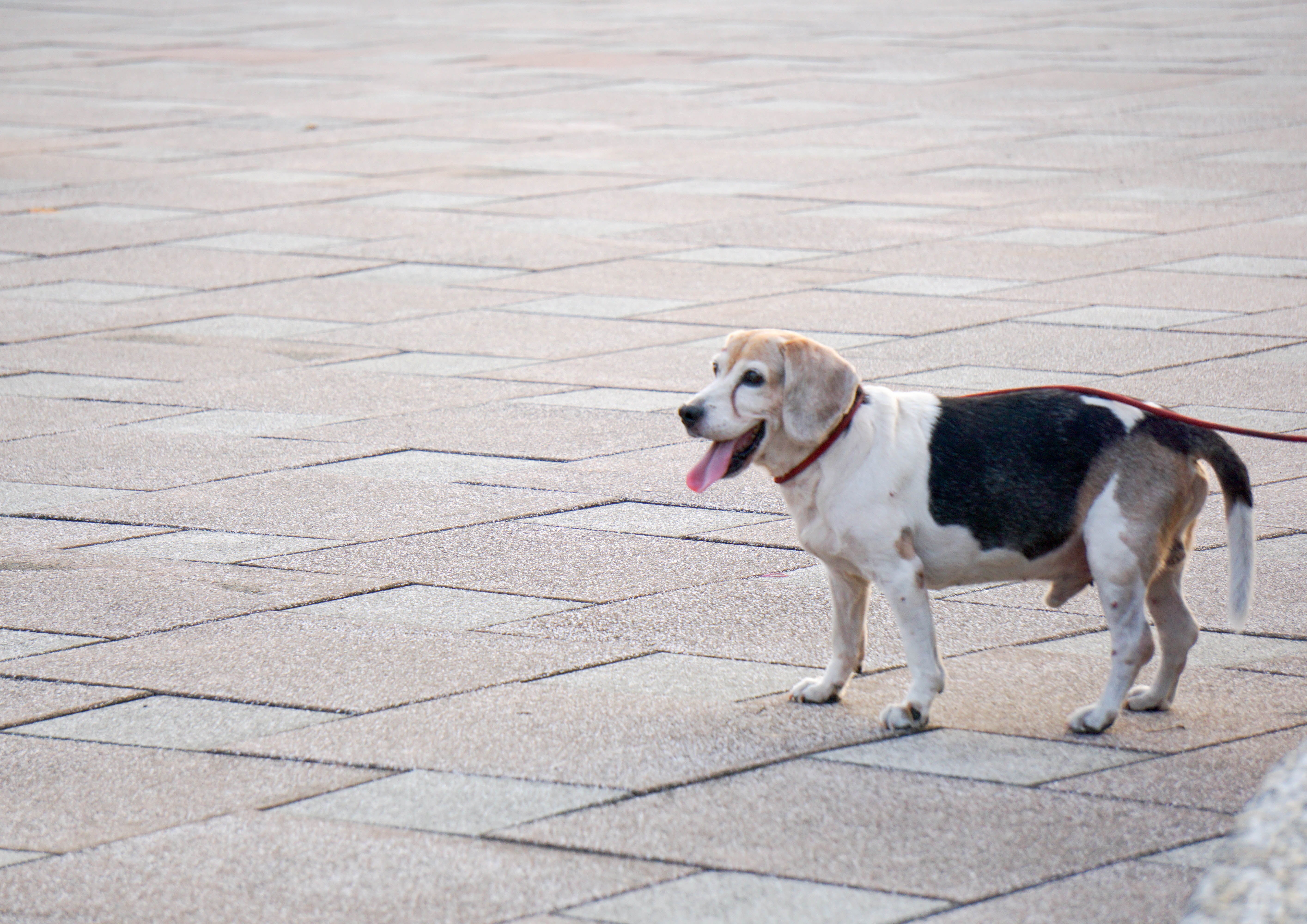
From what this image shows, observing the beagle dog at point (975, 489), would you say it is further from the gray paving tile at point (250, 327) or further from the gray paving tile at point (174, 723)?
the gray paving tile at point (250, 327)

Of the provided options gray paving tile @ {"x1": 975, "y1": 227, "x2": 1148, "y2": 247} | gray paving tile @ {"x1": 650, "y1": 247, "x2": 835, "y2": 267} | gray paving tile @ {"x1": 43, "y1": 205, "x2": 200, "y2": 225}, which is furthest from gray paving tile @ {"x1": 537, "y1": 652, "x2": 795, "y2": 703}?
gray paving tile @ {"x1": 43, "y1": 205, "x2": 200, "y2": 225}

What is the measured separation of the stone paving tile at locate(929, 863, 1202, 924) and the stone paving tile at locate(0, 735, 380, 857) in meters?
1.59

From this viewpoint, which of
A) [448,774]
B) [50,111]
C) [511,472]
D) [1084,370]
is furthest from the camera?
[50,111]

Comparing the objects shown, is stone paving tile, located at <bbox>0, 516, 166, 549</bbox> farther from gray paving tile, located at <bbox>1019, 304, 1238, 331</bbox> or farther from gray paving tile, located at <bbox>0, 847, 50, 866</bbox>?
gray paving tile, located at <bbox>1019, 304, 1238, 331</bbox>

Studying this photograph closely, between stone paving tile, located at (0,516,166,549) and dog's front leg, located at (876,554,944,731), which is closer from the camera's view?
dog's front leg, located at (876,554,944,731)

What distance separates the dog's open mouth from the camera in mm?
4910

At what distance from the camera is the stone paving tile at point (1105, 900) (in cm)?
383

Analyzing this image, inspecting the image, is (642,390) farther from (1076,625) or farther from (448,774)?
(448,774)

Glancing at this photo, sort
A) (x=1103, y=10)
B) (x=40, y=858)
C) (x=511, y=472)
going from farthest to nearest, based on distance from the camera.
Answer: (x=1103, y=10)
(x=511, y=472)
(x=40, y=858)

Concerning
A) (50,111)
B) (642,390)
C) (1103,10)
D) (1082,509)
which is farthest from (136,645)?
(1103,10)

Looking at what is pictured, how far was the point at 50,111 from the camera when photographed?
18406 millimetres

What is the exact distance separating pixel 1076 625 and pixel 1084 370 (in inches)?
124

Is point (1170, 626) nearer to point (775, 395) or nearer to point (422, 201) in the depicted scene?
point (775, 395)

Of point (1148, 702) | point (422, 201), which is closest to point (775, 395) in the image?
point (1148, 702)
